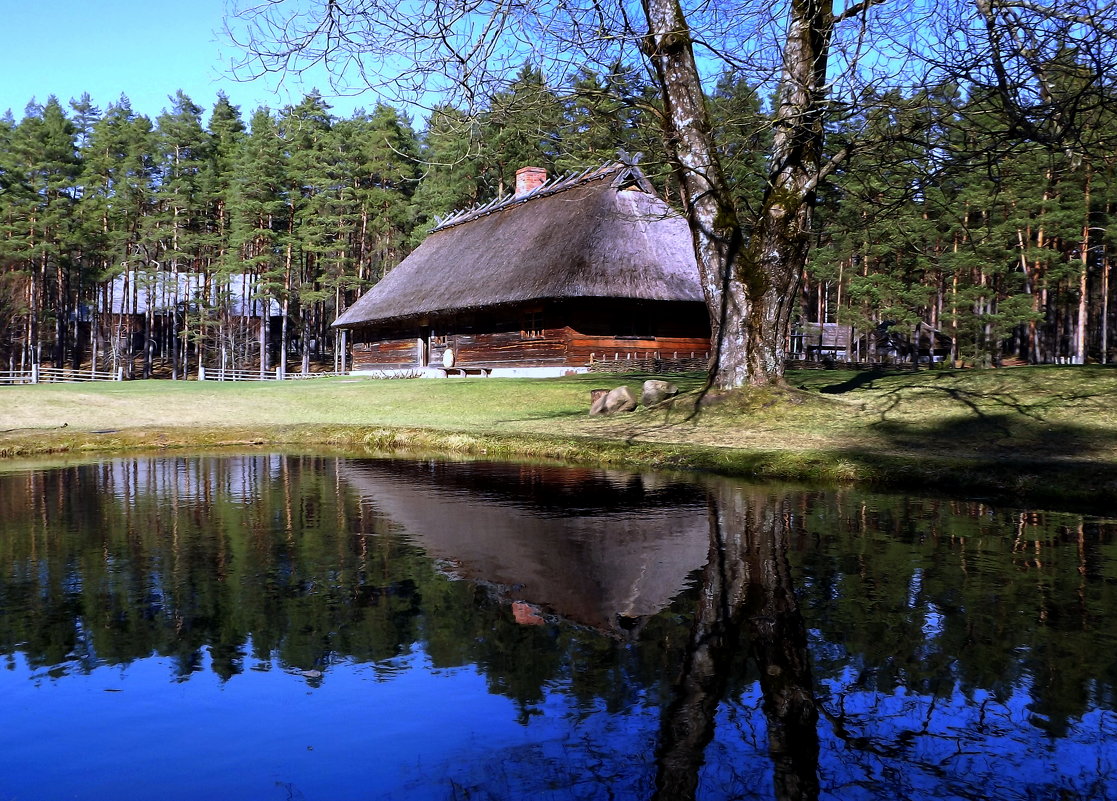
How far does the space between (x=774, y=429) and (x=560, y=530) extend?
7.56 m

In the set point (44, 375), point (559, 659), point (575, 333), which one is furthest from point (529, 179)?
point (559, 659)

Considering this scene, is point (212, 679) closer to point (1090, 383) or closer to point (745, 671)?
point (745, 671)

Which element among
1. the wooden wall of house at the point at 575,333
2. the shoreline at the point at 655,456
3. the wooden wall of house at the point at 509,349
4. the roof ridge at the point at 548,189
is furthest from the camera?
the roof ridge at the point at 548,189

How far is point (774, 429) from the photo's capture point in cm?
1372

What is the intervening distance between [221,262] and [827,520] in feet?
197

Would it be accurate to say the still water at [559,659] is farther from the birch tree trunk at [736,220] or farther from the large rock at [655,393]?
the large rock at [655,393]

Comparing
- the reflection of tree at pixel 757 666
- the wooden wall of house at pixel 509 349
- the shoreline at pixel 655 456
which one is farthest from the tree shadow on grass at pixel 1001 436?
the wooden wall of house at pixel 509 349

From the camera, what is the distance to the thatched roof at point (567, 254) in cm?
3131

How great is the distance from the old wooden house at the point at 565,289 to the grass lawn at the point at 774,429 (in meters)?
9.51

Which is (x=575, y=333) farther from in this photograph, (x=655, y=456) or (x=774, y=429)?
(x=655, y=456)

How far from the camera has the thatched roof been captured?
3131cm

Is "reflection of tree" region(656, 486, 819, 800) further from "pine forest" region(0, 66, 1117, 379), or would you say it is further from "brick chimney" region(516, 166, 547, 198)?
"brick chimney" region(516, 166, 547, 198)

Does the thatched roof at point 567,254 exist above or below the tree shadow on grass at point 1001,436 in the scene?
above

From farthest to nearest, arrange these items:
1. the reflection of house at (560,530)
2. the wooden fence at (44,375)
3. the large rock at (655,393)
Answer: the wooden fence at (44,375), the large rock at (655,393), the reflection of house at (560,530)
